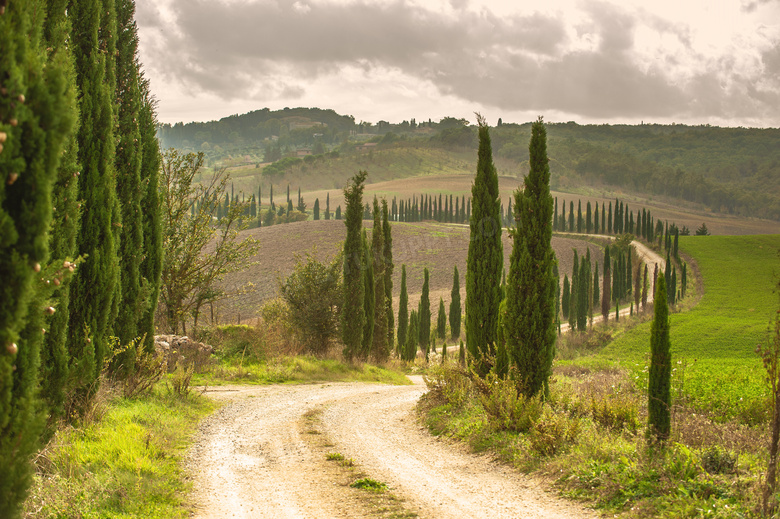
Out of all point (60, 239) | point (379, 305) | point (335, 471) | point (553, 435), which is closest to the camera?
point (60, 239)

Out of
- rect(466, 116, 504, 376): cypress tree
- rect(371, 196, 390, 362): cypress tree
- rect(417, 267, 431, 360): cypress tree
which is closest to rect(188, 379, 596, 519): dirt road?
rect(466, 116, 504, 376): cypress tree

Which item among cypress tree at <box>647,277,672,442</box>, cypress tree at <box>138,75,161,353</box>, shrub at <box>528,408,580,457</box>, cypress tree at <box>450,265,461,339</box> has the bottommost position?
cypress tree at <box>450,265,461,339</box>

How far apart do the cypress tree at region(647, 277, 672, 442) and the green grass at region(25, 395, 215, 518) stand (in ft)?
20.3

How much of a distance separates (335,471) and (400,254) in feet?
238

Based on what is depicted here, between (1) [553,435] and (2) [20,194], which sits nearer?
(2) [20,194]

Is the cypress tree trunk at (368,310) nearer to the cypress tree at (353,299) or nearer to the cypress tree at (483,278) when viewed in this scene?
the cypress tree at (353,299)

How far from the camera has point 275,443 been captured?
30.1ft

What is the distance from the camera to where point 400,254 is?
80188 millimetres

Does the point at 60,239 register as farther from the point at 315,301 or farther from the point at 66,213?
the point at 315,301

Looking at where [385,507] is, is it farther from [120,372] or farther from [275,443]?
[120,372]

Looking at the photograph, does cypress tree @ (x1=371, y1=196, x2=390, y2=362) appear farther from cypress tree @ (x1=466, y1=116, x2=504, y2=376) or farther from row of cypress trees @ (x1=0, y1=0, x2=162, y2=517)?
row of cypress trees @ (x1=0, y1=0, x2=162, y2=517)

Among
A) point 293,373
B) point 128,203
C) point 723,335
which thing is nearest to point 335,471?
point 128,203

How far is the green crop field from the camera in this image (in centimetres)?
1144

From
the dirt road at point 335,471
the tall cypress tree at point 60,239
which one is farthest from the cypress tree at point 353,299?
the tall cypress tree at point 60,239
